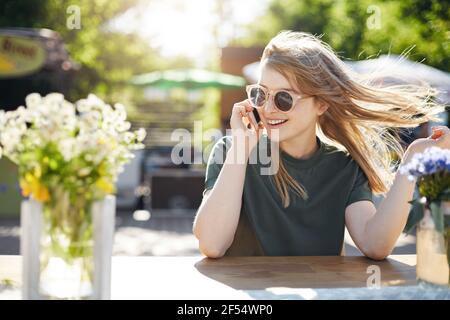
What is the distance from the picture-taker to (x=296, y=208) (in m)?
2.38

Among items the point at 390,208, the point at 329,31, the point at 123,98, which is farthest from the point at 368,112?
the point at 123,98

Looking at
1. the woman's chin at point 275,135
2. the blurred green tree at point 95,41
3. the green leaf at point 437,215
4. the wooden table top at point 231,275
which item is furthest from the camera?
the blurred green tree at point 95,41

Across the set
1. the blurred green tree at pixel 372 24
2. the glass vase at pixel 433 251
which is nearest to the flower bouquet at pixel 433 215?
the glass vase at pixel 433 251

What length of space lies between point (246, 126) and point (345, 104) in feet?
1.43

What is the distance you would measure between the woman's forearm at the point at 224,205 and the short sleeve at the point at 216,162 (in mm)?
142

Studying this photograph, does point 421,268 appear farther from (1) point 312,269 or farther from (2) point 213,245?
(2) point 213,245

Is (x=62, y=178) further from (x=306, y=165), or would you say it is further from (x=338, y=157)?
(x=338, y=157)

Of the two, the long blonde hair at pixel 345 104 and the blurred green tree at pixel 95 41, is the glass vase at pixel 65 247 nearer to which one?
the long blonde hair at pixel 345 104

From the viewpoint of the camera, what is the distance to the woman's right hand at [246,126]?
2.23 meters

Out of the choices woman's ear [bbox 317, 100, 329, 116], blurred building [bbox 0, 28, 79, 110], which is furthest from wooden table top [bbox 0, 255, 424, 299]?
blurred building [bbox 0, 28, 79, 110]

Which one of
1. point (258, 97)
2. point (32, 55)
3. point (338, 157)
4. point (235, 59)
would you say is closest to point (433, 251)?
point (258, 97)
